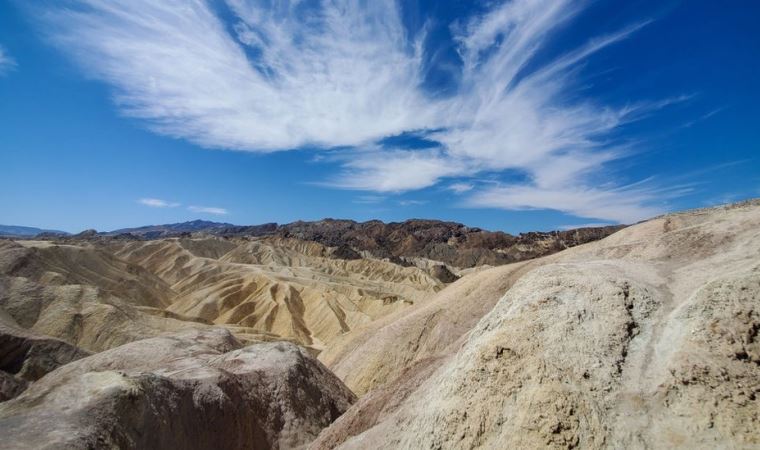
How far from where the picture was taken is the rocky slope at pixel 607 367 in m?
4.68

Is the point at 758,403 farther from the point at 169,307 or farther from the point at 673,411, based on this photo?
the point at 169,307

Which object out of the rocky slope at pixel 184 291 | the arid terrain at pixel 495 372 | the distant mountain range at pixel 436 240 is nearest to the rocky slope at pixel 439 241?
the distant mountain range at pixel 436 240

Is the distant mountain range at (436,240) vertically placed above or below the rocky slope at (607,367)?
above

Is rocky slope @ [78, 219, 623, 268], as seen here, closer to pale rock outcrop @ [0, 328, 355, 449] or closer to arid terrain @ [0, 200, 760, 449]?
arid terrain @ [0, 200, 760, 449]

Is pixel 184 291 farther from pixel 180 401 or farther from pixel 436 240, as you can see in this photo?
pixel 436 240

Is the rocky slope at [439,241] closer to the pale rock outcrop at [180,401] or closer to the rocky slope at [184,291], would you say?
the rocky slope at [184,291]

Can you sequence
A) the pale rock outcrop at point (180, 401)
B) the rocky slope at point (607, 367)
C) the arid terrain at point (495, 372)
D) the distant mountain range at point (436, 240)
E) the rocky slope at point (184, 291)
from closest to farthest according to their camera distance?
the rocky slope at point (607, 367) < the arid terrain at point (495, 372) < the pale rock outcrop at point (180, 401) < the rocky slope at point (184, 291) < the distant mountain range at point (436, 240)


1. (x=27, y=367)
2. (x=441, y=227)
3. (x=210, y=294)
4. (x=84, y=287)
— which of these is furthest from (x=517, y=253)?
(x=27, y=367)

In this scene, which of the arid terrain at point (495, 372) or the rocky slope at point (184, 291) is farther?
the rocky slope at point (184, 291)

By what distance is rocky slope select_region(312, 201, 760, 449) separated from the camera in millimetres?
4684

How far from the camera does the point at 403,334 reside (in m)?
15.9

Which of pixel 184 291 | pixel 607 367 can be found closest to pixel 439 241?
pixel 184 291

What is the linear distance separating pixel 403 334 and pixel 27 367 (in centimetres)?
1295

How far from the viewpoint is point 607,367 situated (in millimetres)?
5387
